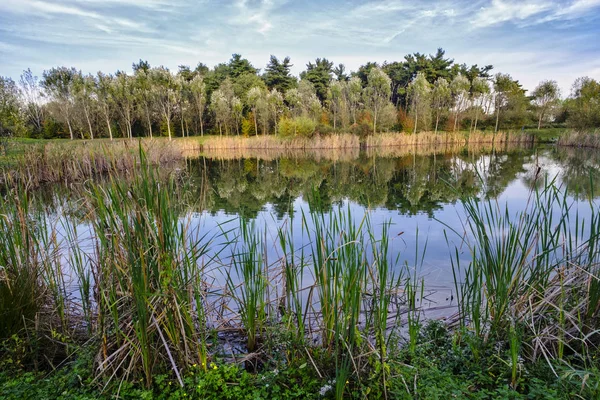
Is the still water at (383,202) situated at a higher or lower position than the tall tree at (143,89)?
lower

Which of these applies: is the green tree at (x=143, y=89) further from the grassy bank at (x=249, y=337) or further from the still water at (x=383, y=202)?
the grassy bank at (x=249, y=337)

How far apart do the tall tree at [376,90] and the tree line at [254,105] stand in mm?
109

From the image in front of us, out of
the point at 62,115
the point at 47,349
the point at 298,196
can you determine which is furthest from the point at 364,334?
the point at 62,115

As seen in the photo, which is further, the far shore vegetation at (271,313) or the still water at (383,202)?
the still water at (383,202)

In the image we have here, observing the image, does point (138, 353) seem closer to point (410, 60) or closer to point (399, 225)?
point (399, 225)

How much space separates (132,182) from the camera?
96.0 inches

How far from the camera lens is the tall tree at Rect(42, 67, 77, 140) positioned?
108ft

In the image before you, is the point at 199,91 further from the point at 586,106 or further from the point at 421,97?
the point at 586,106

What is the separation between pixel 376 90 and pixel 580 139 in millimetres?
18224

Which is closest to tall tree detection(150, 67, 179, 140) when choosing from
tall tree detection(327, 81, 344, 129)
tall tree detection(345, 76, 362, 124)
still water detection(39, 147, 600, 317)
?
tall tree detection(327, 81, 344, 129)

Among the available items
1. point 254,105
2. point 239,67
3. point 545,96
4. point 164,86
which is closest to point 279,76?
point 239,67

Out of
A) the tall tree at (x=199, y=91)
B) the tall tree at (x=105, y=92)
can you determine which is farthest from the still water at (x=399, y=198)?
the tall tree at (x=199, y=91)

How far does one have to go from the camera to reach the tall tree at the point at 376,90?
118 feet

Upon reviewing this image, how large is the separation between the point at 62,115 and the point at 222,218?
3534cm
